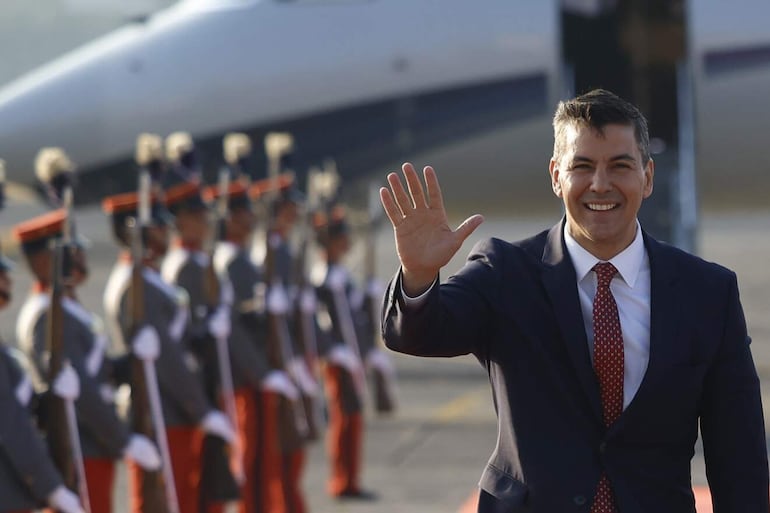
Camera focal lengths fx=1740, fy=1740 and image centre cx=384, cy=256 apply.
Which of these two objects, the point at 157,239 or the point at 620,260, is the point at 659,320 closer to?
Result: the point at 620,260

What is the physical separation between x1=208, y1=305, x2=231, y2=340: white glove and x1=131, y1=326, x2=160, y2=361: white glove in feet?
3.05

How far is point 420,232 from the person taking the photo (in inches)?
106

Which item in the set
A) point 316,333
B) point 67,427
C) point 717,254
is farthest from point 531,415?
point 717,254

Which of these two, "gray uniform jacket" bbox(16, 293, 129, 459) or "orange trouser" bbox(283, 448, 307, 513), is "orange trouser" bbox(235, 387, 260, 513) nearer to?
"orange trouser" bbox(283, 448, 307, 513)

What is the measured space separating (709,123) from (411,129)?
72.9 inches

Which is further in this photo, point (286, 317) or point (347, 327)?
point (347, 327)

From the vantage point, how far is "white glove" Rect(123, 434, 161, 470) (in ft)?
18.6

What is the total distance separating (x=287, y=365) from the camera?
763 centimetres

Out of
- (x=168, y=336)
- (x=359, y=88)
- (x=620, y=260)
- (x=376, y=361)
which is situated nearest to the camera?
(x=620, y=260)

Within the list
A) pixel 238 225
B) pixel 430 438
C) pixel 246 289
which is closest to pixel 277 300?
pixel 246 289

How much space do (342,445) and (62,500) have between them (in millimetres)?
3625

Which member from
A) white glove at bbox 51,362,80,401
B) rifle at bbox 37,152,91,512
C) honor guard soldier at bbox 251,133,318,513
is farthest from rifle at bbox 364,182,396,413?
white glove at bbox 51,362,80,401

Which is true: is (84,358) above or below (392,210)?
below

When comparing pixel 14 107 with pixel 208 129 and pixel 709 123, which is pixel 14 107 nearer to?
pixel 208 129
